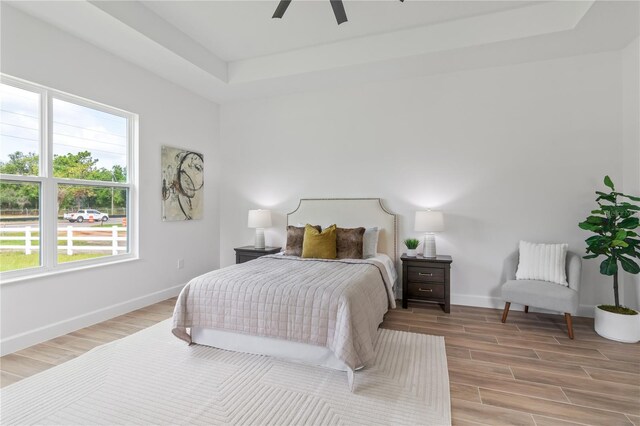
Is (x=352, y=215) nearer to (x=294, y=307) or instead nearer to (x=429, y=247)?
(x=429, y=247)

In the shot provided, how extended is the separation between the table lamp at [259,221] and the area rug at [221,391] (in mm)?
2070

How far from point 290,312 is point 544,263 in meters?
2.80

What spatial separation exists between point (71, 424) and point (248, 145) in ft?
13.3

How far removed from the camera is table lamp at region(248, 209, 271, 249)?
460 cm

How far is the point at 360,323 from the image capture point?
2.30m

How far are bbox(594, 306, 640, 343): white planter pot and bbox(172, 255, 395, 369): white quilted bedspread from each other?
2.10 meters

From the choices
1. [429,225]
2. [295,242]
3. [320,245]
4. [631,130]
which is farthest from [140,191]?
[631,130]

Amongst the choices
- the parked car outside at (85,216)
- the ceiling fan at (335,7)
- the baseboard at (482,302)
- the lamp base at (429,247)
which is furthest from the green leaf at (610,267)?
the parked car outside at (85,216)

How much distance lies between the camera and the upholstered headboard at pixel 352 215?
13.9 ft

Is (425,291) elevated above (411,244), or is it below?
below

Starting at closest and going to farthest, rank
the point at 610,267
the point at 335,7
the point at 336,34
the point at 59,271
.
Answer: the point at 335,7
the point at 610,267
the point at 59,271
the point at 336,34

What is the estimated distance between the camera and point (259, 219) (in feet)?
15.1

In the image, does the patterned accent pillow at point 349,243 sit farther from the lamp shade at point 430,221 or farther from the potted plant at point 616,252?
the potted plant at point 616,252

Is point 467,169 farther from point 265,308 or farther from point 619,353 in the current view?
point 265,308
